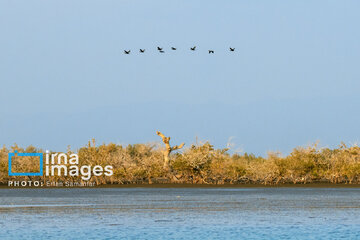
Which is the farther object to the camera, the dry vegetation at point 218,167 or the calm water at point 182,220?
the dry vegetation at point 218,167

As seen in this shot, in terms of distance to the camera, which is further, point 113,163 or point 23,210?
point 113,163

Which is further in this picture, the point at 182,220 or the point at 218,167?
the point at 218,167

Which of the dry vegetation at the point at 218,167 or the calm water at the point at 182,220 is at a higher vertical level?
the dry vegetation at the point at 218,167

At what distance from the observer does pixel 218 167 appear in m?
82.0

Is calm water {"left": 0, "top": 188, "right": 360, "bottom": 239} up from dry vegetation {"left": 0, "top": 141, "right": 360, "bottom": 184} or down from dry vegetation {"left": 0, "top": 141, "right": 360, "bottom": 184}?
down

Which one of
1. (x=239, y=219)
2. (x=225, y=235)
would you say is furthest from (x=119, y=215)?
(x=225, y=235)

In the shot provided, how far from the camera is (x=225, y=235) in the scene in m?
30.2

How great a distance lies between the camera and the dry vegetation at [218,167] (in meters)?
81.5

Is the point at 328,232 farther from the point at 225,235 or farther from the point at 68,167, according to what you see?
the point at 68,167

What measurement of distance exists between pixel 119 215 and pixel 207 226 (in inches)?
299

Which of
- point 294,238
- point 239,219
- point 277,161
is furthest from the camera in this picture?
point 277,161

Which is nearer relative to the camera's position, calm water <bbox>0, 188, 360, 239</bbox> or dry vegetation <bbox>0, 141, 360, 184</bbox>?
calm water <bbox>0, 188, 360, 239</bbox>

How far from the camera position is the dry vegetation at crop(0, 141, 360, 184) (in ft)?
267

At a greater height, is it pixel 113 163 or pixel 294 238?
pixel 113 163
